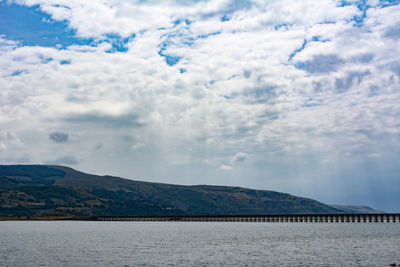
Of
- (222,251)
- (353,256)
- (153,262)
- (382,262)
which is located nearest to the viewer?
(382,262)

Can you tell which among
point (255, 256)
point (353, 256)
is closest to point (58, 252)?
point (255, 256)

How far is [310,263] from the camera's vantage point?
185 feet

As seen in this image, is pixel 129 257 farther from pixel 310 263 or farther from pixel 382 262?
pixel 382 262

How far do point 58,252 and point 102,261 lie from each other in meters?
17.7

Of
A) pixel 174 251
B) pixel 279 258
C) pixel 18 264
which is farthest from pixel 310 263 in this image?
pixel 18 264

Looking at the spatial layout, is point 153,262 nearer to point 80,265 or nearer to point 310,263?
point 80,265

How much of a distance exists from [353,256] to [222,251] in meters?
20.9

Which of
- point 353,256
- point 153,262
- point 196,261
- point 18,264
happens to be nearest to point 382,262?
point 353,256

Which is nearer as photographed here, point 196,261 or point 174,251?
point 196,261

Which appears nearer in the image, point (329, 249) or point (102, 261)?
point (102, 261)

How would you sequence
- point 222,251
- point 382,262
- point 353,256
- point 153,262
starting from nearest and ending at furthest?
1. point 382,262
2. point 153,262
3. point 353,256
4. point 222,251

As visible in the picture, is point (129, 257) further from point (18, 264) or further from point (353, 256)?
point (353, 256)

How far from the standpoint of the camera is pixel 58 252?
248ft

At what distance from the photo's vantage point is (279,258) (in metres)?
62.3
